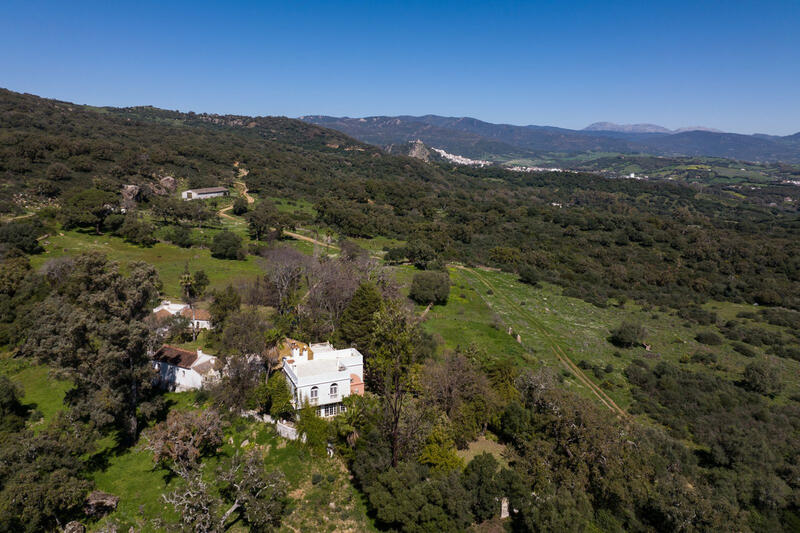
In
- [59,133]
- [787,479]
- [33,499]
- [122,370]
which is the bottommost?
[787,479]

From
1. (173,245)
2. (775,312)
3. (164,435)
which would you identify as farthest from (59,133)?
(775,312)

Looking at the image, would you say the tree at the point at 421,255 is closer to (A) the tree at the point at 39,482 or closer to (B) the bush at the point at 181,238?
(B) the bush at the point at 181,238

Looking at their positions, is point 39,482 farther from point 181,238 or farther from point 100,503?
point 181,238

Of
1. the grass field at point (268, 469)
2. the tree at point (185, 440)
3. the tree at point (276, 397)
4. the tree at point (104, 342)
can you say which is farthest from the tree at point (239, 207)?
the tree at point (185, 440)

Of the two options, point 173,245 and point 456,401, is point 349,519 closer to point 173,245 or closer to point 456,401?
point 456,401

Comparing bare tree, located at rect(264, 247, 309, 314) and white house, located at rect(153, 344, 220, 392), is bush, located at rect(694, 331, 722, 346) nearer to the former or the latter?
bare tree, located at rect(264, 247, 309, 314)
